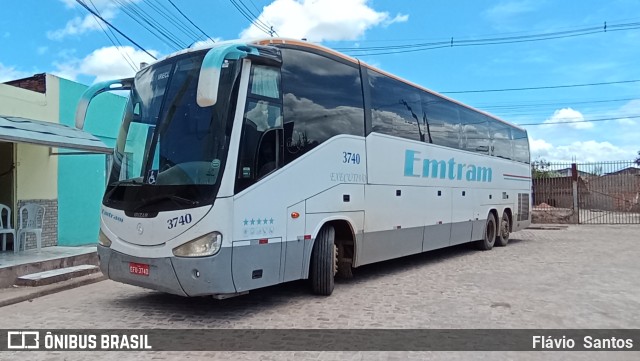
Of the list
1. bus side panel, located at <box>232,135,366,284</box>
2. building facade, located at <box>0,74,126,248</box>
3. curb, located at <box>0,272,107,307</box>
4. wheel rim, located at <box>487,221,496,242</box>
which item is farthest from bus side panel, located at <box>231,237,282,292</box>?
wheel rim, located at <box>487,221,496,242</box>

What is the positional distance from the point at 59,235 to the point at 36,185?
134cm

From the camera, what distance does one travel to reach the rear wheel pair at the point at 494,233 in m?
13.8

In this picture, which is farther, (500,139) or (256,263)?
→ (500,139)

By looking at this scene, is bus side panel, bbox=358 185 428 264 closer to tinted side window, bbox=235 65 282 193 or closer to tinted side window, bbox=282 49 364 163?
tinted side window, bbox=282 49 364 163

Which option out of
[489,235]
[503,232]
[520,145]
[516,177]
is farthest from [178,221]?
[520,145]

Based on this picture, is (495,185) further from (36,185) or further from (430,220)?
(36,185)

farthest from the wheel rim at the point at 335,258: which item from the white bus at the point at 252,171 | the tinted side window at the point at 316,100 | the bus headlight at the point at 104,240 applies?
the bus headlight at the point at 104,240

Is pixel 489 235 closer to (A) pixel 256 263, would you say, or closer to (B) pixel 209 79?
(A) pixel 256 263

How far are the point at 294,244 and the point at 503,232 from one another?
→ 33.5 ft

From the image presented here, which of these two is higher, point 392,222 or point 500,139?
point 500,139

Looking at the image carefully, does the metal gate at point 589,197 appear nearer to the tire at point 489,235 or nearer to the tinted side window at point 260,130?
the tire at point 489,235

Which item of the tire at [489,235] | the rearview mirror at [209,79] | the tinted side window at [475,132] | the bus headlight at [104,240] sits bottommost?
the tire at [489,235]

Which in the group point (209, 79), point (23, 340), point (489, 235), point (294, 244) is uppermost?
Answer: point (209, 79)

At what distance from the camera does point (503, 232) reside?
587 inches
